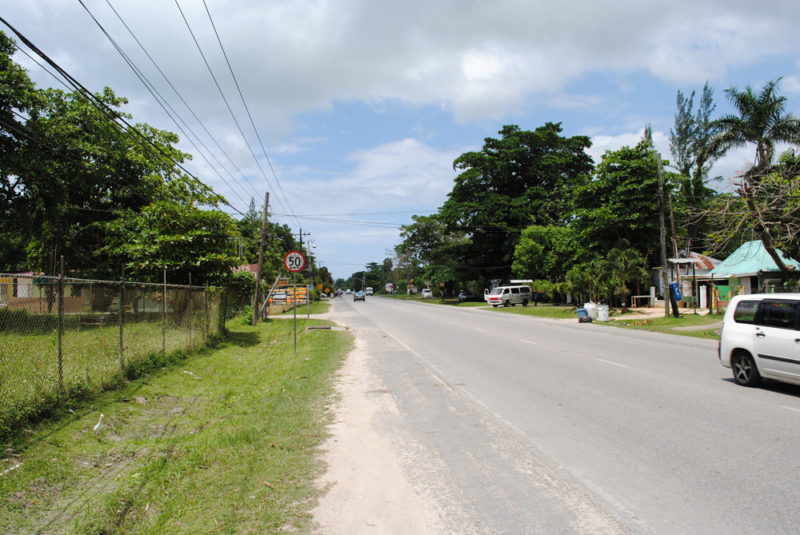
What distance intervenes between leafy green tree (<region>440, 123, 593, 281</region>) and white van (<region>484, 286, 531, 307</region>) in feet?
24.1

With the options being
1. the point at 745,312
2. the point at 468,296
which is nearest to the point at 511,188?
the point at 468,296

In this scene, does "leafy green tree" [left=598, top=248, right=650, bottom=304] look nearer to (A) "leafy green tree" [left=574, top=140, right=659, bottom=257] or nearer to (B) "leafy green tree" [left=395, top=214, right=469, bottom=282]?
(A) "leafy green tree" [left=574, top=140, right=659, bottom=257]

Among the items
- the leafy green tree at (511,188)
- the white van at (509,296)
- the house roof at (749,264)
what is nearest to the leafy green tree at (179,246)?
the house roof at (749,264)

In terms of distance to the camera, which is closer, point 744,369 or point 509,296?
point 744,369

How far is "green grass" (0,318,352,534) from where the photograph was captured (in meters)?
4.20

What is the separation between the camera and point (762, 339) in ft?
27.9

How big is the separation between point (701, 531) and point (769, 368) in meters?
5.99

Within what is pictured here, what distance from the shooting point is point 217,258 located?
18.9 meters

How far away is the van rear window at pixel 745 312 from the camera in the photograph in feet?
29.2

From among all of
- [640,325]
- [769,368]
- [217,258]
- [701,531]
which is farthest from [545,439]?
[640,325]

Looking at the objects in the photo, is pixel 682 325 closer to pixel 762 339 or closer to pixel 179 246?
pixel 762 339

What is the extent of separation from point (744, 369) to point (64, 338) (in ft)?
37.1

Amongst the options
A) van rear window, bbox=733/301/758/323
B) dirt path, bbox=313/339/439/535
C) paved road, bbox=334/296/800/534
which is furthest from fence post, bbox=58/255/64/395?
van rear window, bbox=733/301/758/323

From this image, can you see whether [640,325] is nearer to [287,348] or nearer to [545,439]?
[287,348]
